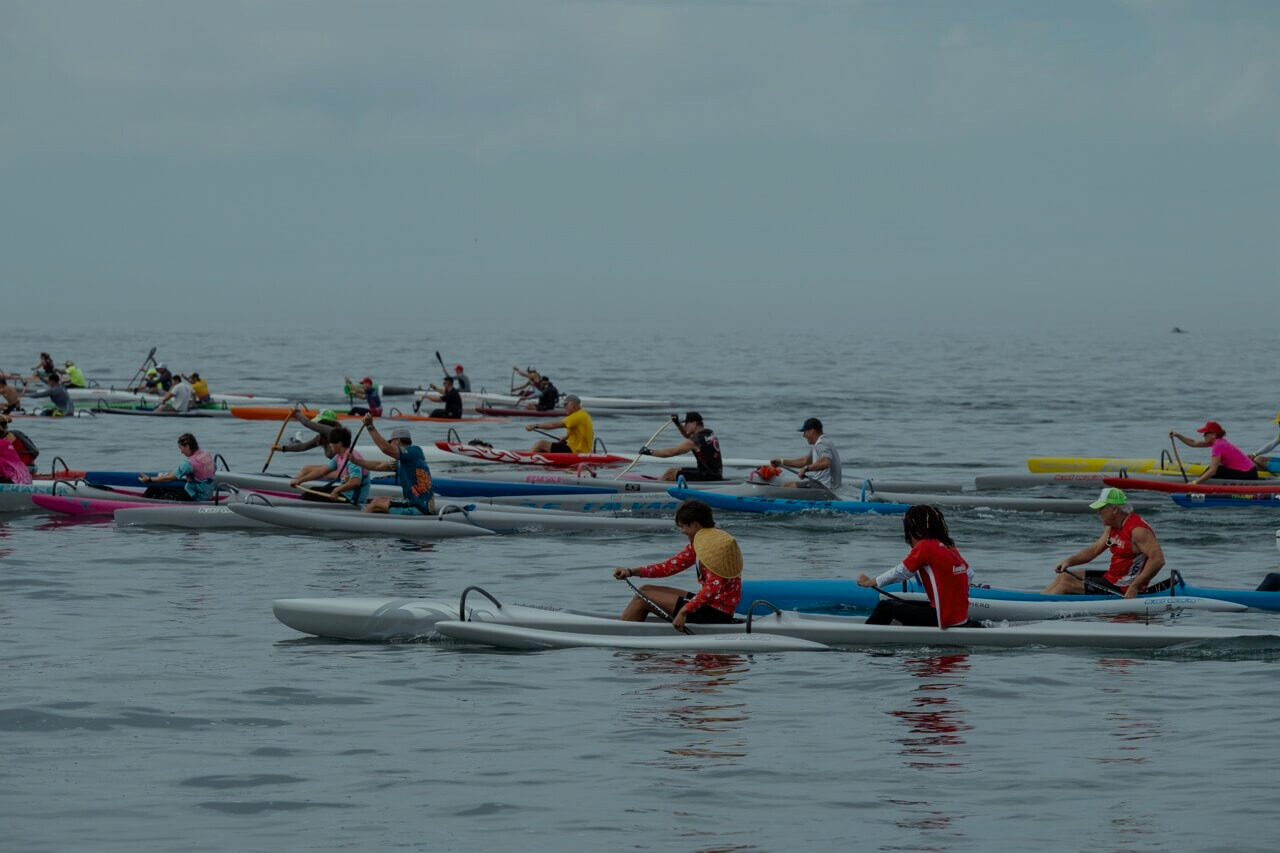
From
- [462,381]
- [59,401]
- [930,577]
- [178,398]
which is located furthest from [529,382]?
[930,577]

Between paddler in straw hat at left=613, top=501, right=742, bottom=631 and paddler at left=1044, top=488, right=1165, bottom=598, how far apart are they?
377 centimetres

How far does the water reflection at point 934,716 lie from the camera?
10.9 m

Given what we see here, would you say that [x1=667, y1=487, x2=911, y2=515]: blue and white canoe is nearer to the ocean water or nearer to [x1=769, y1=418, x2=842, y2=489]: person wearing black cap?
[x1=769, y1=418, x2=842, y2=489]: person wearing black cap

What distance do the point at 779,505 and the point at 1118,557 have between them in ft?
29.5

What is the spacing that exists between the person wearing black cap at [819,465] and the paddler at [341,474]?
6.23 m

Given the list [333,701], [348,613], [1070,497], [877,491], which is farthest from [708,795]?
[1070,497]

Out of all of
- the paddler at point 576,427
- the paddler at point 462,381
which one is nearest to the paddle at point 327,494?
the paddler at point 576,427

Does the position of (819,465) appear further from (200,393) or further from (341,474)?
(200,393)

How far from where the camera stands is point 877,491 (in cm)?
2631

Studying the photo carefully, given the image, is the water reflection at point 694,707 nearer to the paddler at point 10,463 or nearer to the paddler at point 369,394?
the paddler at point 10,463

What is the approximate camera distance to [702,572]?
1379 centimetres

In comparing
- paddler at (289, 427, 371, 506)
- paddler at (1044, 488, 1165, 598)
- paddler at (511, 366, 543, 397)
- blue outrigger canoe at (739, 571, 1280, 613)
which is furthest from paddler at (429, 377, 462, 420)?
paddler at (1044, 488, 1165, 598)

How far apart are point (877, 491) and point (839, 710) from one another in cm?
1437

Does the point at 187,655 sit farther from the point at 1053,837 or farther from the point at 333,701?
the point at 1053,837
